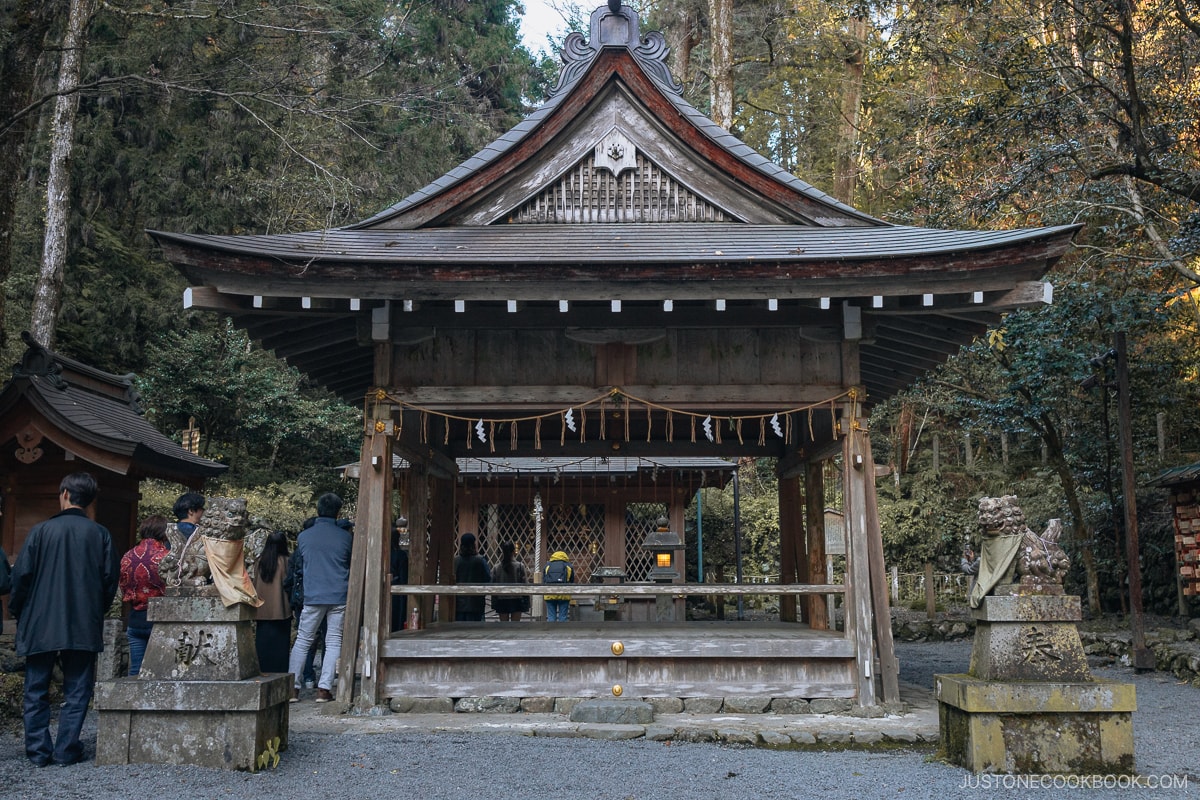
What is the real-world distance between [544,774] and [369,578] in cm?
279

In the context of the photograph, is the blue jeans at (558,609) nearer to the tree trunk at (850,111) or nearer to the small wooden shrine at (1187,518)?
the small wooden shrine at (1187,518)

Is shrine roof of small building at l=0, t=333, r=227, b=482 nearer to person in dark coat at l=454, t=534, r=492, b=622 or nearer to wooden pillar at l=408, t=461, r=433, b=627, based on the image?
wooden pillar at l=408, t=461, r=433, b=627

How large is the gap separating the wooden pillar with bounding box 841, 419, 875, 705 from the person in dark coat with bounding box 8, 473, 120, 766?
5.70 meters

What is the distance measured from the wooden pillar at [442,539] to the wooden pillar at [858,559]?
16.2ft

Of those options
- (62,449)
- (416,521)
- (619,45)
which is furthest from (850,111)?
(62,449)

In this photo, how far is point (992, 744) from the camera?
18.3 ft

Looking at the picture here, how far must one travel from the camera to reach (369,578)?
7.98m

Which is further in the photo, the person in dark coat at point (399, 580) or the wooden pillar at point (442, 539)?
the wooden pillar at point (442, 539)

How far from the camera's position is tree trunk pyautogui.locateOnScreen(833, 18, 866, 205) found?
2169cm

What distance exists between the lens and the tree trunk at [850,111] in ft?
71.2

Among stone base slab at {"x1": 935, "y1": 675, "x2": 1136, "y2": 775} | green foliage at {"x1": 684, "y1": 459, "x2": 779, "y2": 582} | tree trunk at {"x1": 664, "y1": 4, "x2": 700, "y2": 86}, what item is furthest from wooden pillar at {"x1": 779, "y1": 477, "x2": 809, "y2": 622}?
tree trunk at {"x1": 664, "y1": 4, "x2": 700, "y2": 86}

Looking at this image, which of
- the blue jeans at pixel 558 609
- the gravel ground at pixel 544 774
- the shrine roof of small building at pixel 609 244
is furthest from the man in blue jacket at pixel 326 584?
the blue jeans at pixel 558 609

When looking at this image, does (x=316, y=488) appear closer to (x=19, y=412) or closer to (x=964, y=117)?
(x=19, y=412)

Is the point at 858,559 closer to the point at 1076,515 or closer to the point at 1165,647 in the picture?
the point at 1165,647
